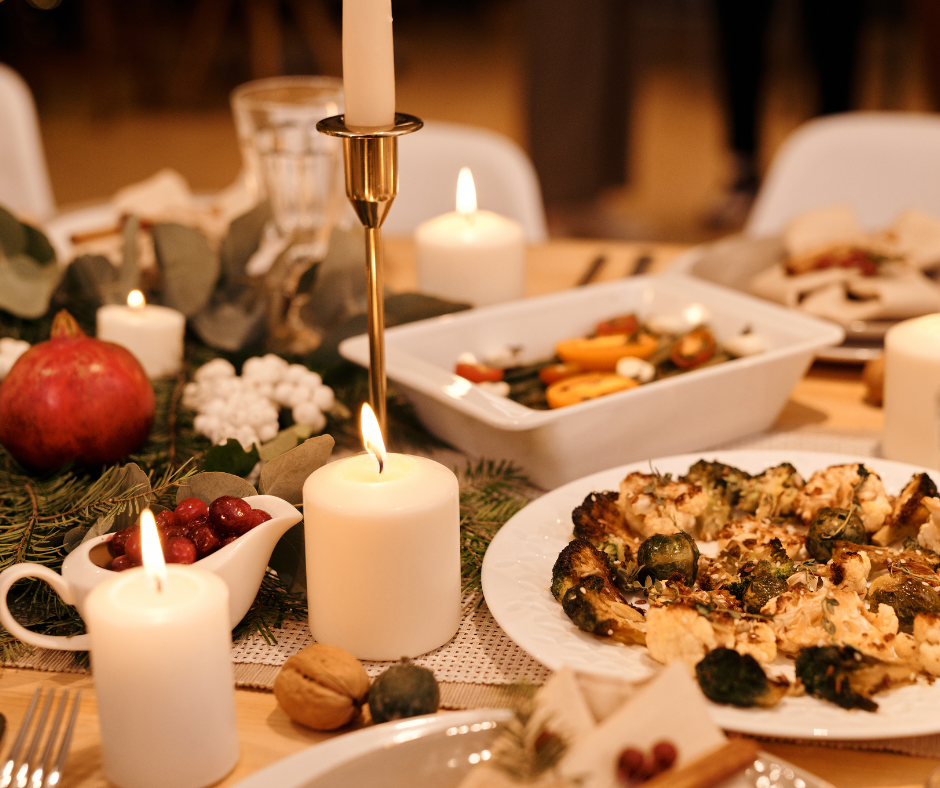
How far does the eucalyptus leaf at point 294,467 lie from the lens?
31.9 inches

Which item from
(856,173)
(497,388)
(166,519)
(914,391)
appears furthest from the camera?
(856,173)

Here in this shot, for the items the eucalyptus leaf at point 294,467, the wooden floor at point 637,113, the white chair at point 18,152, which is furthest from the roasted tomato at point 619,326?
the wooden floor at point 637,113

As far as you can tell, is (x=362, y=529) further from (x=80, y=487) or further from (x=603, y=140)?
(x=603, y=140)

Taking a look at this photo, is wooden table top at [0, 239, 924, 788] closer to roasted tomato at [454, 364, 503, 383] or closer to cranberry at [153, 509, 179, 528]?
cranberry at [153, 509, 179, 528]

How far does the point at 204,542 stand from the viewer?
71 centimetres

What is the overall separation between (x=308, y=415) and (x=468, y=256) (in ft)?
1.20

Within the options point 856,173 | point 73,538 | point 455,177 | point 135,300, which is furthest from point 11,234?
point 856,173

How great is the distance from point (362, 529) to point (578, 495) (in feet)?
0.88

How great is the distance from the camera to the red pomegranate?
930mm

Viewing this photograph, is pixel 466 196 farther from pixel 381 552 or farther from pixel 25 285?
pixel 381 552

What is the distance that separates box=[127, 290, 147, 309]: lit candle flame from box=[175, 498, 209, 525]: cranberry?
470 millimetres

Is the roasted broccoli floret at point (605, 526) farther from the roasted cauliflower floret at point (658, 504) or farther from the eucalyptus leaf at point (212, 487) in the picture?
the eucalyptus leaf at point (212, 487)

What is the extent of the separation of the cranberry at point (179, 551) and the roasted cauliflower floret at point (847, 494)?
1.61 feet

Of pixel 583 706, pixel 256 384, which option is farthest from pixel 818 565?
pixel 256 384
